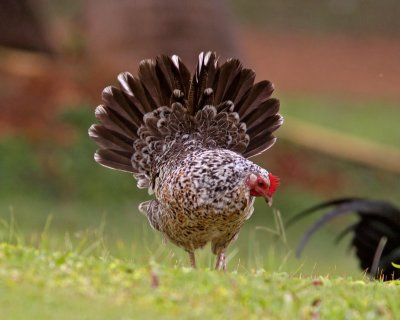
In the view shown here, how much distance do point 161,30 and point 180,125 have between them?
10278mm

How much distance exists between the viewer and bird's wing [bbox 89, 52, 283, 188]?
886 centimetres

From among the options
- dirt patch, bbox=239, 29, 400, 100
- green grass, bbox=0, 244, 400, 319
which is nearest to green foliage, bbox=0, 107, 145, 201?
green grass, bbox=0, 244, 400, 319

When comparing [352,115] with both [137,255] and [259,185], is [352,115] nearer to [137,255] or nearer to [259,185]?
[137,255]

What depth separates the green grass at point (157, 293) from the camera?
5895 millimetres

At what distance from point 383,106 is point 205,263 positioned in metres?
19.4

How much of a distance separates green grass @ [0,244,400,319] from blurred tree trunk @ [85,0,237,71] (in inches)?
473

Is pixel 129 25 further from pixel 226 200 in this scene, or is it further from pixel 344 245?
pixel 226 200

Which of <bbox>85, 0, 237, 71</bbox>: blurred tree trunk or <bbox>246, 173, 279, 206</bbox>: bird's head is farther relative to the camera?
<bbox>85, 0, 237, 71</bbox>: blurred tree trunk

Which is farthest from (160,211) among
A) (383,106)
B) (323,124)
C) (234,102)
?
(383,106)

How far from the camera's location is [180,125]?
904 cm

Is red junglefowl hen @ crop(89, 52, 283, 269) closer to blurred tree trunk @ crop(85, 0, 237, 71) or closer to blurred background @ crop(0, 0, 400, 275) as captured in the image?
blurred background @ crop(0, 0, 400, 275)

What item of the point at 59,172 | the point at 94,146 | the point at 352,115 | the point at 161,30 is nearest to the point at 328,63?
the point at 352,115

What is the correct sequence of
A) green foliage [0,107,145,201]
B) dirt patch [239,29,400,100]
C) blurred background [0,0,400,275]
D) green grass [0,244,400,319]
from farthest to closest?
dirt patch [239,29,400,100], green foliage [0,107,145,201], blurred background [0,0,400,275], green grass [0,244,400,319]

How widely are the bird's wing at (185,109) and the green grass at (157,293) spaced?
2028mm
